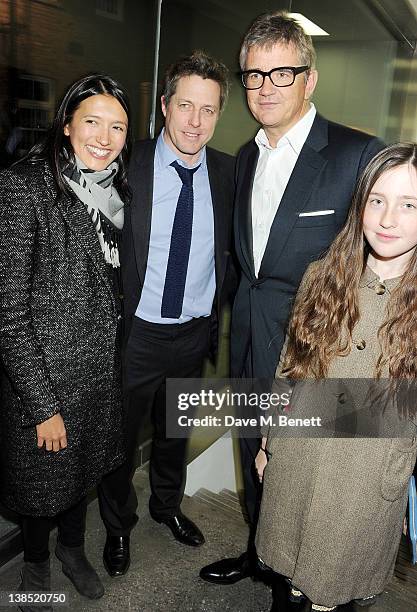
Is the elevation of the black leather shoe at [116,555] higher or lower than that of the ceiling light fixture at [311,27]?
lower

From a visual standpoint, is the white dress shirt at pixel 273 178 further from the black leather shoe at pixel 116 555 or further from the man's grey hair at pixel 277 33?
the black leather shoe at pixel 116 555

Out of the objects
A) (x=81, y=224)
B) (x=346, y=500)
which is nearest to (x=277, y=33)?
(x=81, y=224)

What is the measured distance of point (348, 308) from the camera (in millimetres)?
1550

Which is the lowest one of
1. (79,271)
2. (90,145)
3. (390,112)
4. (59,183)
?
(79,271)

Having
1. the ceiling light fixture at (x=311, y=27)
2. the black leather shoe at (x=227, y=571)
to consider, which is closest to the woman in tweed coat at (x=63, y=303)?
the black leather shoe at (x=227, y=571)

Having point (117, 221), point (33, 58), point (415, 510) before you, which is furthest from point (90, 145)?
point (415, 510)

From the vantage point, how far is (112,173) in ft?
6.47

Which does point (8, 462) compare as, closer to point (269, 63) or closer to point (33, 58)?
point (33, 58)

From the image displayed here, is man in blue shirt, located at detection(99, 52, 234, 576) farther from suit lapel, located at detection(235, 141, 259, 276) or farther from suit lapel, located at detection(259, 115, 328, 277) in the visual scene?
suit lapel, located at detection(259, 115, 328, 277)

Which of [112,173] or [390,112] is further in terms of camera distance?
[390,112]

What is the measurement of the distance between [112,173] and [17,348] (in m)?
0.72

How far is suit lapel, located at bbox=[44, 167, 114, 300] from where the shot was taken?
1749 millimetres

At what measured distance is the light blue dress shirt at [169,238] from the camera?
89.7 inches

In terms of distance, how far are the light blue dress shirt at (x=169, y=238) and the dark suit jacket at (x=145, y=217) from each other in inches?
1.3
